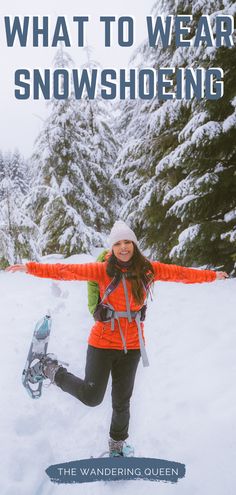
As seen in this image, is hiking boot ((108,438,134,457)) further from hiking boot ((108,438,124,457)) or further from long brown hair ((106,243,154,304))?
long brown hair ((106,243,154,304))

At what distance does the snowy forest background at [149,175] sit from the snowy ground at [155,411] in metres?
2.20

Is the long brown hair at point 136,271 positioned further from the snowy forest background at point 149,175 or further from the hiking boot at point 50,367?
the snowy forest background at point 149,175

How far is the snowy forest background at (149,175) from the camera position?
29.2ft

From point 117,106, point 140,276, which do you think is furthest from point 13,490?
point 117,106

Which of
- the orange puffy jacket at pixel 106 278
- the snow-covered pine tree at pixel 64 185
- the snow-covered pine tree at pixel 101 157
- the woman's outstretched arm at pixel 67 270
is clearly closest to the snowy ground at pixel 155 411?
the orange puffy jacket at pixel 106 278

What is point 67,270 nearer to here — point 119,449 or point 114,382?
Answer: point 114,382

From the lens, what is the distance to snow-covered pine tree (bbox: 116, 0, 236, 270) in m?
8.53

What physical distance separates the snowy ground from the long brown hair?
5.35 ft

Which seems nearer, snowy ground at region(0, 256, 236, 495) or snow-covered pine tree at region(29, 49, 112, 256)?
snowy ground at region(0, 256, 236, 495)

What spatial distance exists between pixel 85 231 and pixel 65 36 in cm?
857

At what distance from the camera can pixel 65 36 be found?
31.6 feet

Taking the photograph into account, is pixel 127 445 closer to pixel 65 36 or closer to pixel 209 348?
pixel 209 348

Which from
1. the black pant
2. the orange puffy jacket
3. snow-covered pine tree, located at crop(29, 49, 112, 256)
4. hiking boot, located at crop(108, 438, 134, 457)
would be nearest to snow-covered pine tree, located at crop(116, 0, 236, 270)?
the orange puffy jacket

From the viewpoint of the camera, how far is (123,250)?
3584 millimetres
